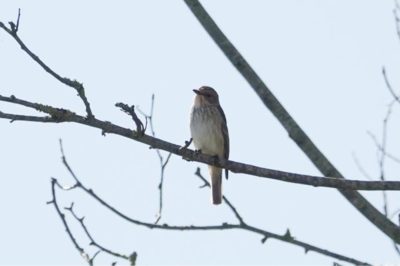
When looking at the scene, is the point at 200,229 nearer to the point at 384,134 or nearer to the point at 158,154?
the point at 158,154

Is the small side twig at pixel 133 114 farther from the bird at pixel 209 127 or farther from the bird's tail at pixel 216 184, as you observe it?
the bird's tail at pixel 216 184

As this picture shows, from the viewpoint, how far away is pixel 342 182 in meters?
5.93

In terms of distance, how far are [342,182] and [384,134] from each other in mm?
1474

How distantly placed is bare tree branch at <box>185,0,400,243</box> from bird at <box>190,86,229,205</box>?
336cm

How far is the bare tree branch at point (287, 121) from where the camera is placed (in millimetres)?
5867

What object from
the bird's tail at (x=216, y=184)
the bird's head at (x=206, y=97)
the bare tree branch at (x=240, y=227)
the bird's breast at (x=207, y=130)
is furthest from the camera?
the bird's tail at (x=216, y=184)

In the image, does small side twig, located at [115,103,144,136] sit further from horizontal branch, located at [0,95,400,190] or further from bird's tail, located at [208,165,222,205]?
bird's tail, located at [208,165,222,205]

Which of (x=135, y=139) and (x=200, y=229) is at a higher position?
(x=135, y=139)

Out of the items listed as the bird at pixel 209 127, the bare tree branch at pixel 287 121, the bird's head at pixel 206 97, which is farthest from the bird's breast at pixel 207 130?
the bare tree branch at pixel 287 121

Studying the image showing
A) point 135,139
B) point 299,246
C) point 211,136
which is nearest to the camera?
point 299,246

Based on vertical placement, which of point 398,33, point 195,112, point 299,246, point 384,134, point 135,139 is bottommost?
point 299,246

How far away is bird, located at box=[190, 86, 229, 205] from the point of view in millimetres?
10070

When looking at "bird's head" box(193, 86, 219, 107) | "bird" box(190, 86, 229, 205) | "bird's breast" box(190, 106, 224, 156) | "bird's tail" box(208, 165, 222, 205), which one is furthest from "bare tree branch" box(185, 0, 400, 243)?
"bird's tail" box(208, 165, 222, 205)

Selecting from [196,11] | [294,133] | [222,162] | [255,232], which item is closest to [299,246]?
[255,232]
